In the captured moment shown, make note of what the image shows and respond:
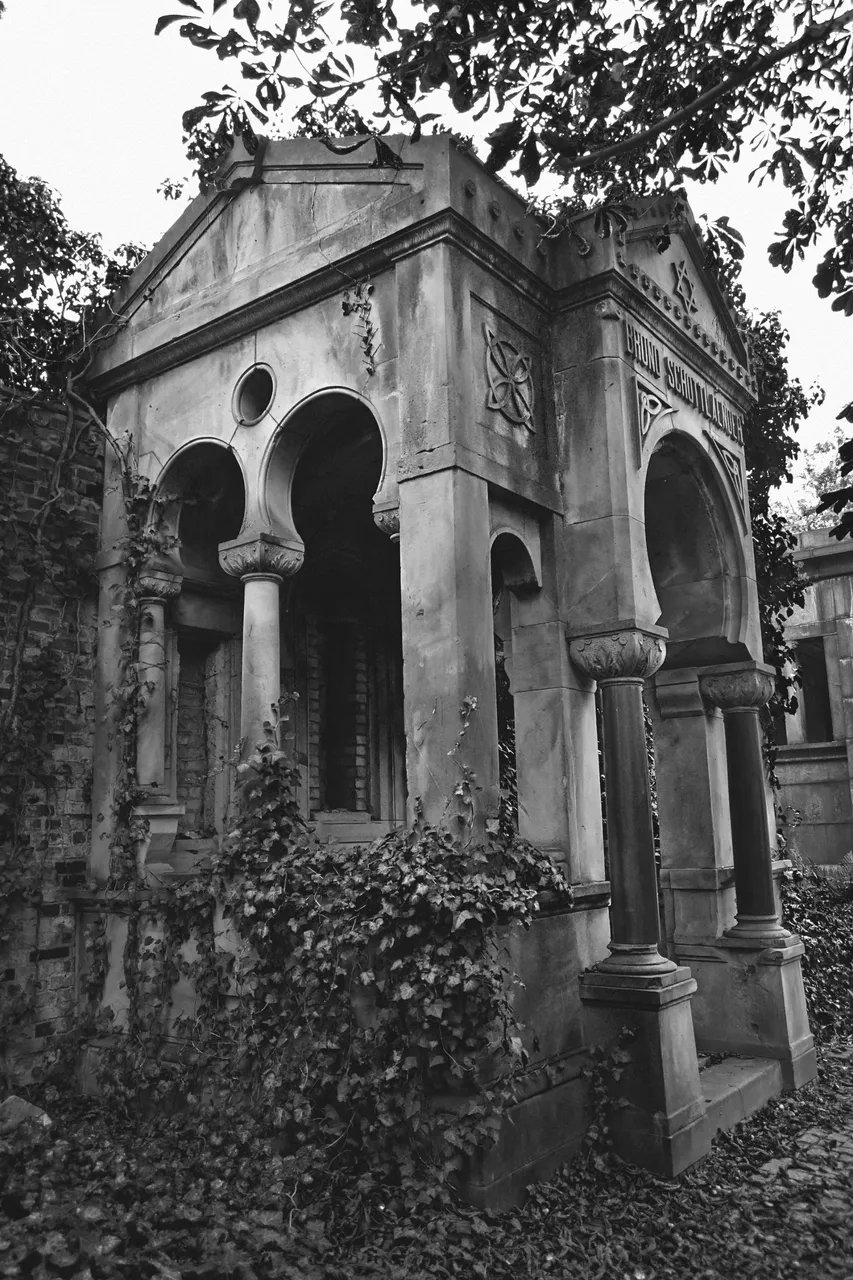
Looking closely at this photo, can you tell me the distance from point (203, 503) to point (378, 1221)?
5355mm

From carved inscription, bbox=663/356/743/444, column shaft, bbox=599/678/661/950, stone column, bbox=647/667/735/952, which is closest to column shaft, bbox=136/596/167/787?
column shaft, bbox=599/678/661/950

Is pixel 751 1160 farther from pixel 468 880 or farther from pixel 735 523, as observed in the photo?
pixel 735 523

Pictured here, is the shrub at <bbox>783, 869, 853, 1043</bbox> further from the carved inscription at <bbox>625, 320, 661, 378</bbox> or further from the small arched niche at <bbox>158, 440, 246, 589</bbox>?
the small arched niche at <bbox>158, 440, 246, 589</bbox>

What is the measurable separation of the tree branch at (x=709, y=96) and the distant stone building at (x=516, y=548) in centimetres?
87

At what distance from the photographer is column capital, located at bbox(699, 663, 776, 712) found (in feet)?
26.6

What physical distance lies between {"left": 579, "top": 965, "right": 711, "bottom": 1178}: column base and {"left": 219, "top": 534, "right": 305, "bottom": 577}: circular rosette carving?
3.20 metres

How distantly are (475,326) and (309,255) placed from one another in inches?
49.7

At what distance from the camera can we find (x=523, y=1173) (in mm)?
5164

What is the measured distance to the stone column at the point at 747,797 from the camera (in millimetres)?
7871

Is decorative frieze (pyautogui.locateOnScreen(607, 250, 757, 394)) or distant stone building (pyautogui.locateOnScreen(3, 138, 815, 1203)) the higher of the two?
decorative frieze (pyautogui.locateOnScreen(607, 250, 757, 394))

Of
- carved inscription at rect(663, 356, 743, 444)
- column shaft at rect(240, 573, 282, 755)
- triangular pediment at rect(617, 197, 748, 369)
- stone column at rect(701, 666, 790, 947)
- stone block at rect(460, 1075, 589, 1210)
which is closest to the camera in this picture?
stone block at rect(460, 1075, 589, 1210)

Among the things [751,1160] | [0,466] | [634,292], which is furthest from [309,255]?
[751,1160]

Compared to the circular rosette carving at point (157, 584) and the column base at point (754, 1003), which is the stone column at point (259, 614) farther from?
the column base at point (754, 1003)

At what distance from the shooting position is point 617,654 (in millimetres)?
6305
